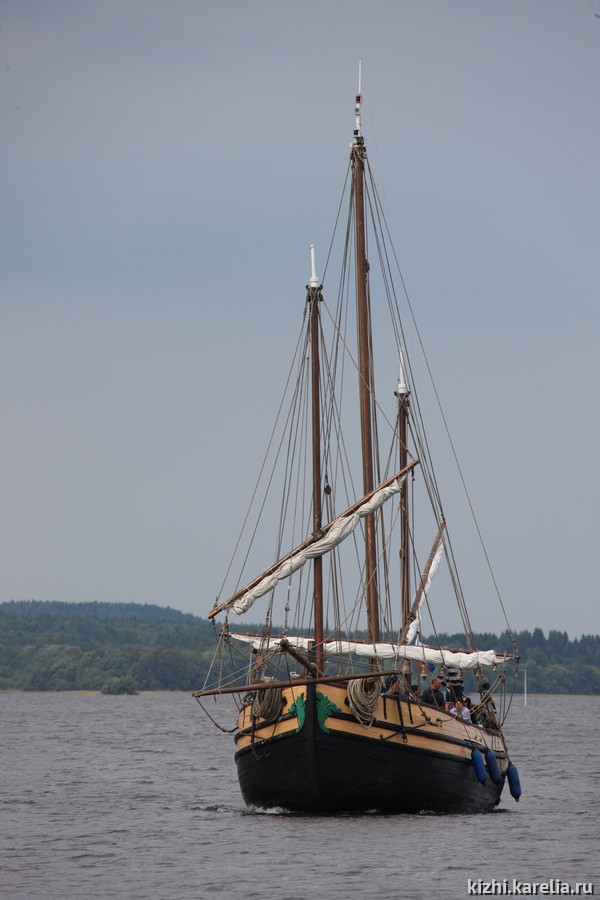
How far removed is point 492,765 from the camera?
4259cm

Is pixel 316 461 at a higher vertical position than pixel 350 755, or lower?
higher

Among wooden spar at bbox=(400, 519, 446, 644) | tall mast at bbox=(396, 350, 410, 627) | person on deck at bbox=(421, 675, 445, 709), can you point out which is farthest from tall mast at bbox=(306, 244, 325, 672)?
wooden spar at bbox=(400, 519, 446, 644)

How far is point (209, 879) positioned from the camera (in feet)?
102

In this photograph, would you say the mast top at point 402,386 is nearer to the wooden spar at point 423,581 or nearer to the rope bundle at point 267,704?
the wooden spar at point 423,581

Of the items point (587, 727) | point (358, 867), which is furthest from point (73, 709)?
point (358, 867)

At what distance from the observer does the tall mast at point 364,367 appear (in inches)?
1652

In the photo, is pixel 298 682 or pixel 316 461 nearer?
pixel 298 682

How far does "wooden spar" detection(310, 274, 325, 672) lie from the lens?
1609 inches

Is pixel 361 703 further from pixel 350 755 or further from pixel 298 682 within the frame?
pixel 298 682

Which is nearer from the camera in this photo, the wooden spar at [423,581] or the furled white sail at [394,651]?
the furled white sail at [394,651]

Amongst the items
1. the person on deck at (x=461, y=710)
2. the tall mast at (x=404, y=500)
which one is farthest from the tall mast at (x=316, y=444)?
the tall mast at (x=404, y=500)

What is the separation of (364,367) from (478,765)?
37.9 ft

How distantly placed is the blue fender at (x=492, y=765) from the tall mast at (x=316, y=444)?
5.53 metres

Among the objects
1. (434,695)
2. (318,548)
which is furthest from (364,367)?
(434,695)
